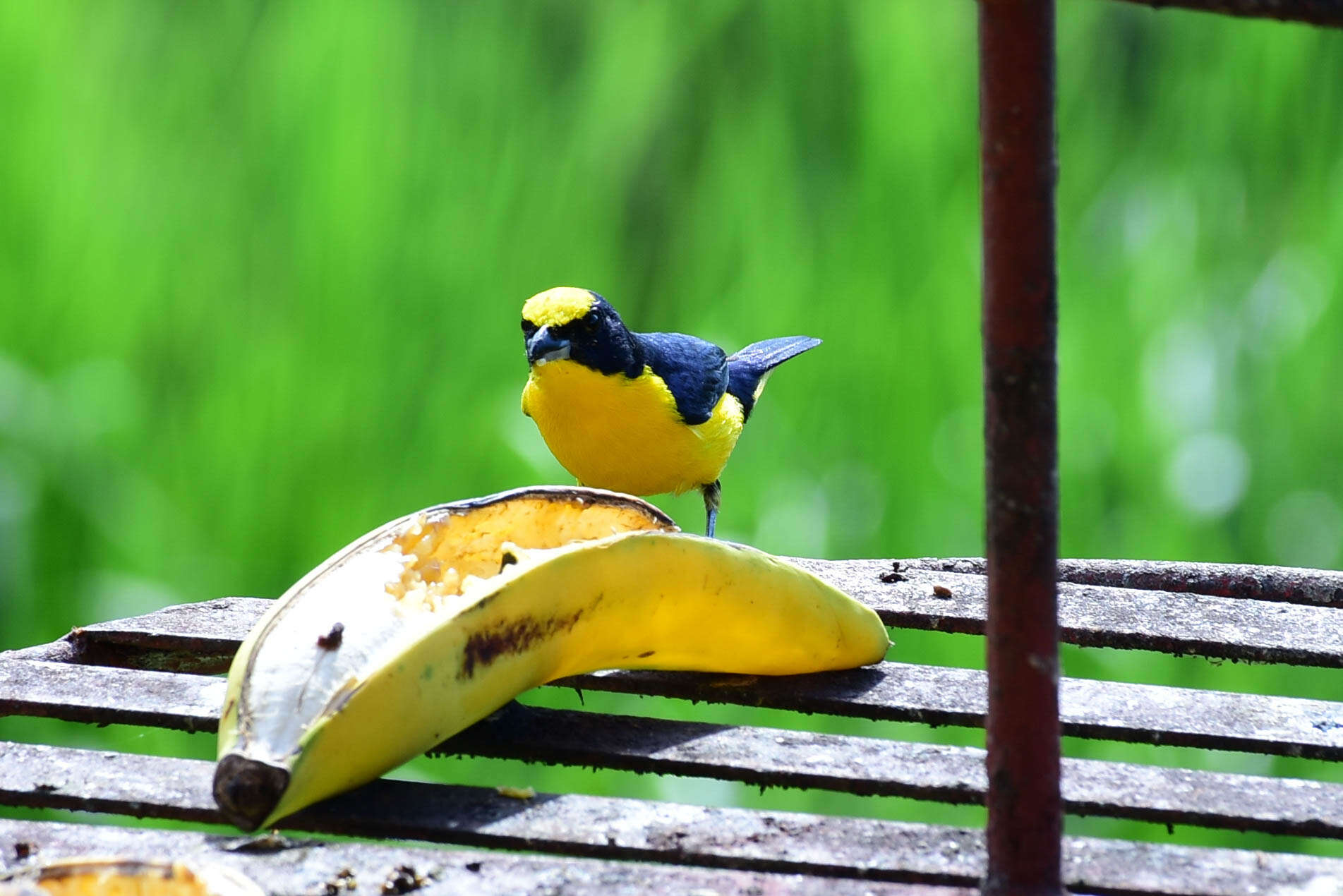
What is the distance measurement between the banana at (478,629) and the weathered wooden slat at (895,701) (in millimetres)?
32

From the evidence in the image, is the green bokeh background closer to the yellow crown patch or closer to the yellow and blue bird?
the yellow and blue bird

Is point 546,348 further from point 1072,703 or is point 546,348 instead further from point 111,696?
point 1072,703

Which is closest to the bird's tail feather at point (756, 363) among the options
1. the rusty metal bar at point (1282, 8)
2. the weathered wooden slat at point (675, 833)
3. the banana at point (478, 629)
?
the banana at point (478, 629)

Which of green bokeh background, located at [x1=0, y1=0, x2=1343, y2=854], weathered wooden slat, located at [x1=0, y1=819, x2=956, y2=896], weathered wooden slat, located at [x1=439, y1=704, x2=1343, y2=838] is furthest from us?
green bokeh background, located at [x1=0, y1=0, x2=1343, y2=854]

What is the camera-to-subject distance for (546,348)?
2328 millimetres

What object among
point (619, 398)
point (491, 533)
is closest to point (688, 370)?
point (619, 398)

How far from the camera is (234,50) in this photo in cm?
301

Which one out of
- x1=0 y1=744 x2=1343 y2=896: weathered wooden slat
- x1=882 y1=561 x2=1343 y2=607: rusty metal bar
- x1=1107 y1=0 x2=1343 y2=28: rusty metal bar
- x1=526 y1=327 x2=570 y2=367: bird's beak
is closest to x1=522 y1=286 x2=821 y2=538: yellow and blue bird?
x1=526 y1=327 x2=570 y2=367: bird's beak

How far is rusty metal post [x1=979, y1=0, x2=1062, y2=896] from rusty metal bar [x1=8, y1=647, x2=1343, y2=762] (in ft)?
1.35

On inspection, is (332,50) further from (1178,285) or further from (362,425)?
(1178,285)

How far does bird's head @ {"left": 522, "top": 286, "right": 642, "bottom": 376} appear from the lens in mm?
2352

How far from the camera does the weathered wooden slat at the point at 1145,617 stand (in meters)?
1.64

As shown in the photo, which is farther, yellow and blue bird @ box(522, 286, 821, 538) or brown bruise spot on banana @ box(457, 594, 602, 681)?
yellow and blue bird @ box(522, 286, 821, 538)

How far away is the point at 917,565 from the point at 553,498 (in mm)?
738
